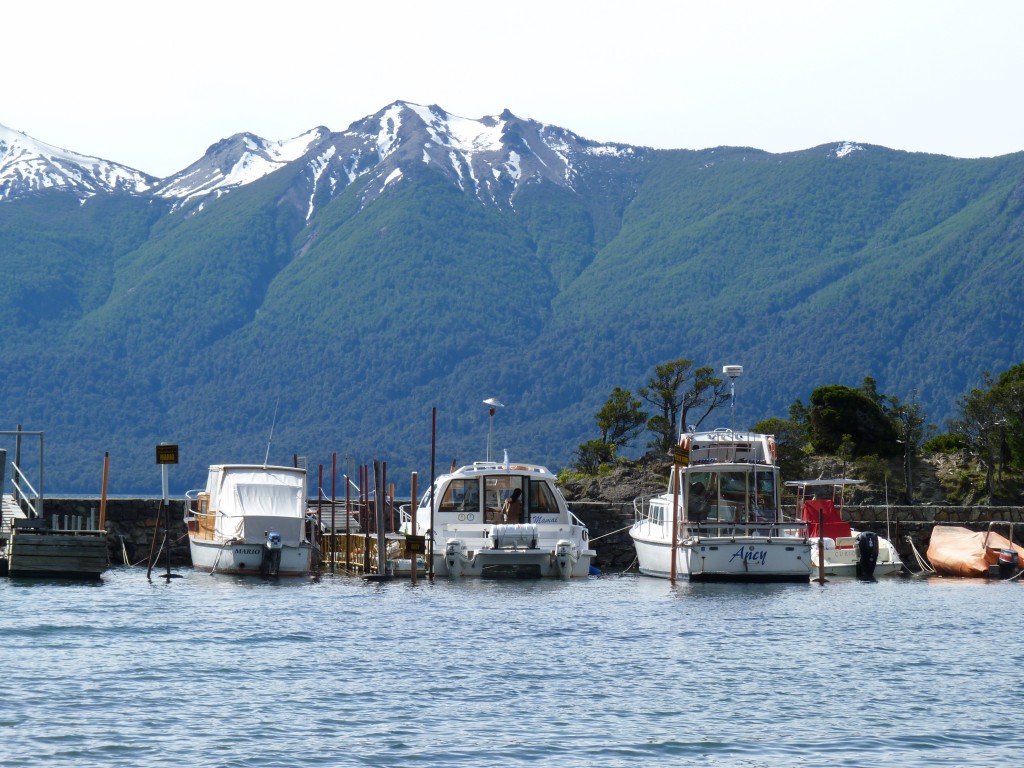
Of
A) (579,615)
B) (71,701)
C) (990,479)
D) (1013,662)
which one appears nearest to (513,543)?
(579,615)

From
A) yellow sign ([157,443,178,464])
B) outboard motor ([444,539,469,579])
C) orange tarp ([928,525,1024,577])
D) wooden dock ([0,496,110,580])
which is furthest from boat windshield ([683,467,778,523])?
wooden dock ([0,496,110,580])

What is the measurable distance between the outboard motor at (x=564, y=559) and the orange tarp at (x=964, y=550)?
13.4m

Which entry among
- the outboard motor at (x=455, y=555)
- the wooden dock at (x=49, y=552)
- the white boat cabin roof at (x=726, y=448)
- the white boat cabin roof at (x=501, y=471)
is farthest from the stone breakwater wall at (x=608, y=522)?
the outboard motor at (x=455, y=555)

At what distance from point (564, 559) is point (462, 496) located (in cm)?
422

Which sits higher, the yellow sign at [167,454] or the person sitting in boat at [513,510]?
the yellow sign at [167,454]


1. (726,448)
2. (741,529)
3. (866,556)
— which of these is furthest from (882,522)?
(741,529)

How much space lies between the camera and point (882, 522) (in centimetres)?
5178

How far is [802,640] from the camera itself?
30922 mm

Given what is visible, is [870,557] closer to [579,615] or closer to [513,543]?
[513,543]

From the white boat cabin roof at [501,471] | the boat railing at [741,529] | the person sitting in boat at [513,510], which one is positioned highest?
the white boat cabin roof at [501,471]

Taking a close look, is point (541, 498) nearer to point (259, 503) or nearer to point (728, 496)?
point (728, 496)

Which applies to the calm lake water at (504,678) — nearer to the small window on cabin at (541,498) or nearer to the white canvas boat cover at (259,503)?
the white canvas boat cover at (259,503)

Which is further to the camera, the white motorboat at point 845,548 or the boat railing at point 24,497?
the white motorboat at point 845,548

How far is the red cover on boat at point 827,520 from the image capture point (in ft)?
159
